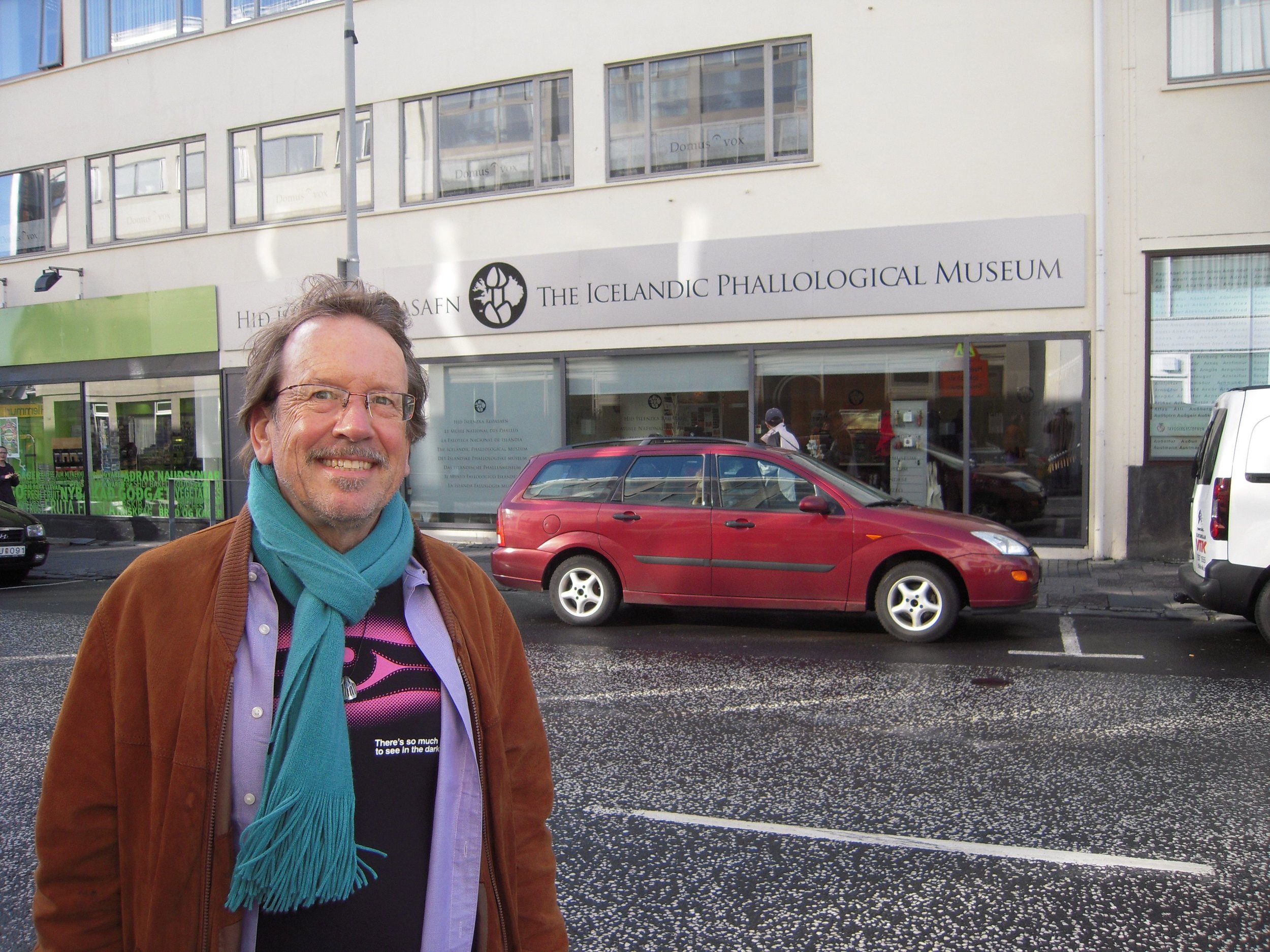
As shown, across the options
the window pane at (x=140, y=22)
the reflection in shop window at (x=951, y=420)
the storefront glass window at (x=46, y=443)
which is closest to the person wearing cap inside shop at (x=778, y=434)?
the reflection in shop window at (x=951, y=420)

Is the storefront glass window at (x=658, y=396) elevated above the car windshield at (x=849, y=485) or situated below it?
above

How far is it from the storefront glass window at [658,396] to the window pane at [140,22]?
9.98m

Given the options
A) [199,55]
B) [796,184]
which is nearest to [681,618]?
[796,184]

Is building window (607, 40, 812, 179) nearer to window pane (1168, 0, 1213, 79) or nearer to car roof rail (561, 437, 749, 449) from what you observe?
window pane (1168, 0, 1213, 79)

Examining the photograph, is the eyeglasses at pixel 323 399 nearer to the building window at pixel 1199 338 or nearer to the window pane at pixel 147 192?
the building window at pixel 1199 338

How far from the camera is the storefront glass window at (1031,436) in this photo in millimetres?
12500

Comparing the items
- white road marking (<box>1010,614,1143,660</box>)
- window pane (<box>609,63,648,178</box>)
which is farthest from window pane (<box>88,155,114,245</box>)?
white road marking (<box>1010,614,1143,660</box>)

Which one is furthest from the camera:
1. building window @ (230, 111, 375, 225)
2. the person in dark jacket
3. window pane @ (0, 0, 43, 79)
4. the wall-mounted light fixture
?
window pane @ (0, 0, 43, 79)

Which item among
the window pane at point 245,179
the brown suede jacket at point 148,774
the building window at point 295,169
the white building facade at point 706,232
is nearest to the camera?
the brown suede jacket at point 148,774

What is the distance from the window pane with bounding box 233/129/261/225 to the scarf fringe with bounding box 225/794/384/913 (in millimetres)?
17017

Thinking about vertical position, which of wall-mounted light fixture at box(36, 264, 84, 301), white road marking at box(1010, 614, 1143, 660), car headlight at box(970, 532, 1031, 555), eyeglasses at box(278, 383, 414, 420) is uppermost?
wall-mounted light fixture at box(36, 264, 84, 301)

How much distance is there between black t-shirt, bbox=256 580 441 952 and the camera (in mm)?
1695

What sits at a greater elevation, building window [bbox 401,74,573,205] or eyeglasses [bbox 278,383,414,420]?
building window [bbox 401,74,573,205]

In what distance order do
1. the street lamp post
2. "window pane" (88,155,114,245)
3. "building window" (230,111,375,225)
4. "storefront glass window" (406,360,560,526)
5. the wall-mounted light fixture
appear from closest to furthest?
the street lamp post, "storefront glass window" (406,360,560,526), "building window" (230,111,375,225), the wall-mounted light fixture, "window pane" (88,155,114,245)
